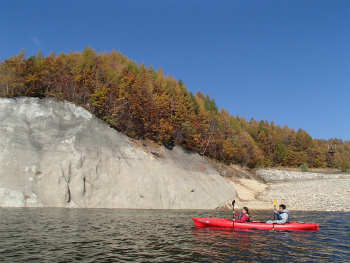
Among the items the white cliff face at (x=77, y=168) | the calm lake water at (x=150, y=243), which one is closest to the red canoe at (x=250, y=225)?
the calm lake water at (x=150, y=243)

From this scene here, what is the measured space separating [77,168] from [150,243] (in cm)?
1901

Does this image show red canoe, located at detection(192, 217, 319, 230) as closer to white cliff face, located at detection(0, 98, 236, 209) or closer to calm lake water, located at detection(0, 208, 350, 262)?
calm lake water, located at detection(0, 208, 350, 262)

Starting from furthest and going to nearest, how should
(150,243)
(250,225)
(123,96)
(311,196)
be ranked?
(123,96) → (311,196) → (250,225) → (150,243)

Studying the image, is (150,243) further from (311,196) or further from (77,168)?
(311,196)

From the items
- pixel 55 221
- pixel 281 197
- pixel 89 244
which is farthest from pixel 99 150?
pixel 281 197

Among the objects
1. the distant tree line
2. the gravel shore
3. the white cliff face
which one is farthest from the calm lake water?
the distant tree line

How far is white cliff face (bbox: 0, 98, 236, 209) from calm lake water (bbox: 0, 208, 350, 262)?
28.2 ft

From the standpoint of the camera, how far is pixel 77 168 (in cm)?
2994

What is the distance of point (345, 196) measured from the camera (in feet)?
126

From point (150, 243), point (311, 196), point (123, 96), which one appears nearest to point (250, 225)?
point (150, 243)

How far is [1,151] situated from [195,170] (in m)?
25.6

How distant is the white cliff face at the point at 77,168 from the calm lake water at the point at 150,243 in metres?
8.58

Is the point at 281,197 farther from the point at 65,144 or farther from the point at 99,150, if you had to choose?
the point at 65,144

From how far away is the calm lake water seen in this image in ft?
36.0
